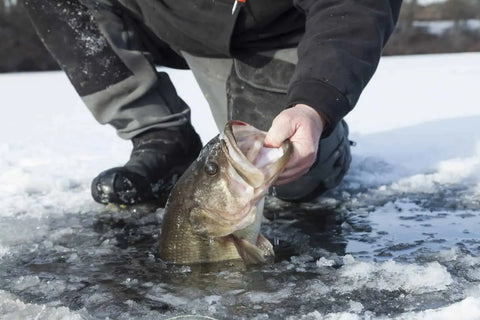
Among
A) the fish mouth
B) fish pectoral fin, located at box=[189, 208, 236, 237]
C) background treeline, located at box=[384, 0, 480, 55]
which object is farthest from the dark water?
background treeline, located at box=[384, 0, 480, 55]

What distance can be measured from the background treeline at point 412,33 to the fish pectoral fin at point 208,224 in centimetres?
1877

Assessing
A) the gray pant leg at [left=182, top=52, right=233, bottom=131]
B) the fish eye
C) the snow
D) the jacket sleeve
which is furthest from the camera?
the snow

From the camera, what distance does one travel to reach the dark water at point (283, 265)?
6.21 feet

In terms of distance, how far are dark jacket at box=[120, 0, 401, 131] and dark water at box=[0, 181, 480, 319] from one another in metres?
0.47

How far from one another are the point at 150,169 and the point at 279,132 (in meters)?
1.29

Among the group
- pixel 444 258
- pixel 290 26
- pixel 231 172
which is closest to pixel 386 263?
pixel 444 258

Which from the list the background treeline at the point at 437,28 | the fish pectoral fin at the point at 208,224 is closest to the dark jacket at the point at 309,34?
the fish pectoral fin at the point at 208,224

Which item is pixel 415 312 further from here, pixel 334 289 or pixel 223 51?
pixel 223 51

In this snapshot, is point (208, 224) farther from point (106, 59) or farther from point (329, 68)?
point (106, 59)

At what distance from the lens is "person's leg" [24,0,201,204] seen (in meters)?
3.38

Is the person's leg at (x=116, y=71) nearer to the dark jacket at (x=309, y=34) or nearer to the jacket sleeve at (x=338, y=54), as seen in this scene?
the dark jacket at (x=309, y=34)

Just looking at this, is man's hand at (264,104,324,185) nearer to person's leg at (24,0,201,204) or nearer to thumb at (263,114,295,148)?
thumb at (263,114,295,148)

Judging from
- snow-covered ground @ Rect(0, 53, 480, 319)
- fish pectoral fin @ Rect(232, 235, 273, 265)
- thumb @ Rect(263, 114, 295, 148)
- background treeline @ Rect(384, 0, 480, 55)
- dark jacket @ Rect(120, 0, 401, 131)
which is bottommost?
background treeline @ Rect(384, 0, 480, 55)

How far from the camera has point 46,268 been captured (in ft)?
7.52
